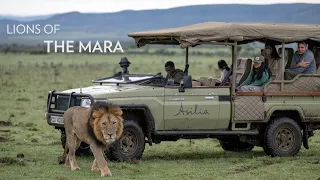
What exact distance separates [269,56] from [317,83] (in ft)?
2.99

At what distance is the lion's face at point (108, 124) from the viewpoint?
11.4 metres

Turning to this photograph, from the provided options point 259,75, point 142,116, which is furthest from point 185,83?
point 259,75

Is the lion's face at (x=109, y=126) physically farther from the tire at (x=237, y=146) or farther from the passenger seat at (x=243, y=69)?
the tire at (x=237, y=146)

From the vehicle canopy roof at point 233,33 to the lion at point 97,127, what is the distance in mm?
2034

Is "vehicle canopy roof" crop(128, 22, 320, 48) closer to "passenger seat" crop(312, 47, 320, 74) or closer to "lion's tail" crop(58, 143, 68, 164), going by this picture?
"passenger seat" crop(312, 47, 320, 74)

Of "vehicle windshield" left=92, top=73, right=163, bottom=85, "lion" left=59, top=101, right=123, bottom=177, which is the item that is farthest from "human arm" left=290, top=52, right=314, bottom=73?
"lion" left=59, top=101, right=123, bottom=177

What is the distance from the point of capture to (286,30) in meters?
Result: 13.7

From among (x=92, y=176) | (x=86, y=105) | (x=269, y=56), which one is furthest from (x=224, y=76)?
(x=92, y=176)

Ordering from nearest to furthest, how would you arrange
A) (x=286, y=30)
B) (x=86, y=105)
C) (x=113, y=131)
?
1. (x=113, y=131)
2. (x=86, y=105)
3. (x=286, y=30)

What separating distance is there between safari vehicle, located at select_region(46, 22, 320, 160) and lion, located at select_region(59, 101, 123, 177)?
0.67 meters

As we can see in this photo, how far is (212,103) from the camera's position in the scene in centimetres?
1333

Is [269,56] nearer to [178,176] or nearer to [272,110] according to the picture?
[272,110]

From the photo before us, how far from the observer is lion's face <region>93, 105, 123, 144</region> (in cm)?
1140

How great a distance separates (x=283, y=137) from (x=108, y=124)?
3.70m
